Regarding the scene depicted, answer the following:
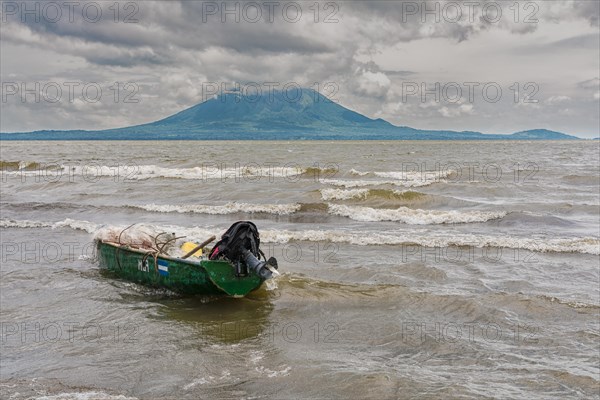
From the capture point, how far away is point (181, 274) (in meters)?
9.54

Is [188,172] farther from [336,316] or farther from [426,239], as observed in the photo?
[336,316]

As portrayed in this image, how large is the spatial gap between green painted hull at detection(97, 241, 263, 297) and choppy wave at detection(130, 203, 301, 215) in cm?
999

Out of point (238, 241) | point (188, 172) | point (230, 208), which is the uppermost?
point (188, 172)

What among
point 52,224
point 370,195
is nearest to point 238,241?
point 52,224

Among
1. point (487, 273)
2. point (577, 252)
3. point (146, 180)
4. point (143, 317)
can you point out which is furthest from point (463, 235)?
point (146, 180)

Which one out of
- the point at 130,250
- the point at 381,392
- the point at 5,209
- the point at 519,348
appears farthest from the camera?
the point at 5,209

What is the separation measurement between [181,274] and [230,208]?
12.0 m

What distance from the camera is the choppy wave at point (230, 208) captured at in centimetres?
2094

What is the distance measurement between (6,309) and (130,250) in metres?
2.46

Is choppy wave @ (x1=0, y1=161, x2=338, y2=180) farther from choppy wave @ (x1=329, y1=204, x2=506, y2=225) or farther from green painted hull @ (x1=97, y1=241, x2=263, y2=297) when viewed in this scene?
green painted hull @ (x1=97, y1=241, x2=263, y2=297)

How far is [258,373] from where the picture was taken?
654 cm

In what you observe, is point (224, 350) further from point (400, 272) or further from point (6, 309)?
point (400, 272)

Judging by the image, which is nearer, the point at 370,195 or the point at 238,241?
the point at 238,241

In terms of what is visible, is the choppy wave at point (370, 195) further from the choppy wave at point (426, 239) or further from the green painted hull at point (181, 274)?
the green painted hull at point (181, 274)
